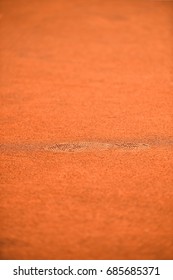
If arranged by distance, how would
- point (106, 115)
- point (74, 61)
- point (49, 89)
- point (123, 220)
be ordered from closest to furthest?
point (123, 220) → point (106, 115) → point (49, 89) → point (74, 61)

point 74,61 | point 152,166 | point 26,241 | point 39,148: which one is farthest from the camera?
point 74,61

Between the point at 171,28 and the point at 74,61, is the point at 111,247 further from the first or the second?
the point at 171,28

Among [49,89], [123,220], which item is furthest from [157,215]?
[49,89]

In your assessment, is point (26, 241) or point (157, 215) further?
point (157, 215)

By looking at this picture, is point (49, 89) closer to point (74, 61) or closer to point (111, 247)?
point (74, 61)

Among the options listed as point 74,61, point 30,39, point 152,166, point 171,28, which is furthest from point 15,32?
point 152,166
